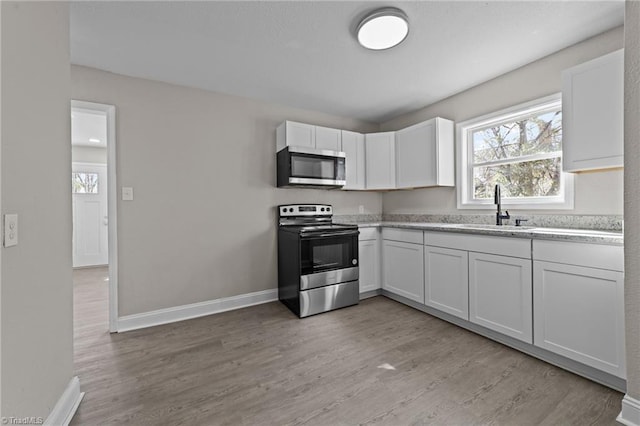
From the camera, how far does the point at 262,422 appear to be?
1.42m

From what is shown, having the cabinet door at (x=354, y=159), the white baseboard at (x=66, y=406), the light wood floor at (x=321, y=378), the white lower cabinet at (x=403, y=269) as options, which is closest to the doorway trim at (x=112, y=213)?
the light wood floor at (x=321, y=378)

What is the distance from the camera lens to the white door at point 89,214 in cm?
536

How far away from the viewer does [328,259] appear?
3.02 metres

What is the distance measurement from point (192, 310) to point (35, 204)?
6.42 ft

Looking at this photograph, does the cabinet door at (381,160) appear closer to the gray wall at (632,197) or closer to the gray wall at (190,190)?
the gray wall at (190,190)

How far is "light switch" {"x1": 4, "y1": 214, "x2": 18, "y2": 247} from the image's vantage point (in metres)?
0.99

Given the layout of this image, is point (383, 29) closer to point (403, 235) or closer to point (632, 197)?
point (632, 197)

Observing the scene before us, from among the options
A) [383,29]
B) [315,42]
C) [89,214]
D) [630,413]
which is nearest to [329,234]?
[315,42]

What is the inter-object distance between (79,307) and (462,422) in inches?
155

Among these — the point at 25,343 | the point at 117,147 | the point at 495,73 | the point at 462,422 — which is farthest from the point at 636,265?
the point at 117,147

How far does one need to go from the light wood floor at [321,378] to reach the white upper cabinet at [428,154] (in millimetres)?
1576

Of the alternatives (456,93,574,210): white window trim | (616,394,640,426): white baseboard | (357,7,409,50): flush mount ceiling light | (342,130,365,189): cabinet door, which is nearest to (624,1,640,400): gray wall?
(616,394,640,426): white baseboard

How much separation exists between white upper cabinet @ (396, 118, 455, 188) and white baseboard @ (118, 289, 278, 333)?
2230 mm

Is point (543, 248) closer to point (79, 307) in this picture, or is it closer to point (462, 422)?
point (462, 422)
